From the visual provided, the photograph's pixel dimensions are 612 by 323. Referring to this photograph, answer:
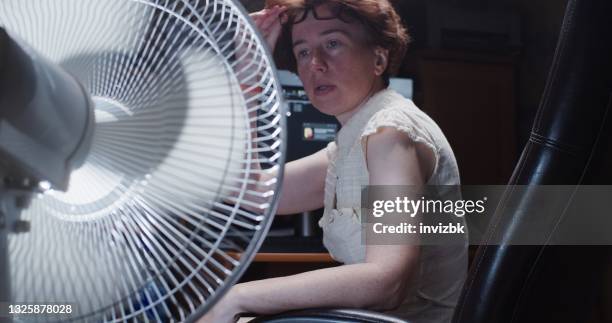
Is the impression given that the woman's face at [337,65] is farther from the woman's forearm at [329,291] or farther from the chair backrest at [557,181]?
the chair backrest at [557,181]

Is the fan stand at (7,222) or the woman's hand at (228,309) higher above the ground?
the fan stand at (7,222)

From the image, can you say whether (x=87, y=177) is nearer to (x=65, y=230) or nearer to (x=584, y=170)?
(x=65, y=230)

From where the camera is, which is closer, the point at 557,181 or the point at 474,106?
the point at 557,181

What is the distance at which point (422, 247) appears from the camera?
3.27 feet

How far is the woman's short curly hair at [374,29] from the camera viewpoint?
1.16 metres

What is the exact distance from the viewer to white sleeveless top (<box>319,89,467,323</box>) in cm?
98

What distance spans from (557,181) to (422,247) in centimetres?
50

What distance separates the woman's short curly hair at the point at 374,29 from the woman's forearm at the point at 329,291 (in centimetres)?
52

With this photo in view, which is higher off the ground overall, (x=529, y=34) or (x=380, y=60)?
(x=380, y=60)

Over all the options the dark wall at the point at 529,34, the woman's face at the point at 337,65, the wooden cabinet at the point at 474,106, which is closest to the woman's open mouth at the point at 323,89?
the woman's face at the point at 337,65

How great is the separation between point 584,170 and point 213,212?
30cm

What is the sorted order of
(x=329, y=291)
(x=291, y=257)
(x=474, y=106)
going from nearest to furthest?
(x=329, y=291)
(x=291, y=257)
(x=474, y=106)

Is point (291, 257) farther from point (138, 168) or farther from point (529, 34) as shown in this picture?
point (529, 34)

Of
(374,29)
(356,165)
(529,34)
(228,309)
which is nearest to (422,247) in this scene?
(356,165)
